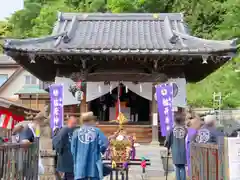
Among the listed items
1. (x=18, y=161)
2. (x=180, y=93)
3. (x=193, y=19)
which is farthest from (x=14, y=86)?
(x=18, y=161)

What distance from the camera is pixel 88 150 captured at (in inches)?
285

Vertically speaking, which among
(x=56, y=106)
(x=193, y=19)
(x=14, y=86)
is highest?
(x=193, y=19)

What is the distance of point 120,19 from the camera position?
54.7 ft

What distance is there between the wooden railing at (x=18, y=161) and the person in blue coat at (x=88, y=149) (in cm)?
84

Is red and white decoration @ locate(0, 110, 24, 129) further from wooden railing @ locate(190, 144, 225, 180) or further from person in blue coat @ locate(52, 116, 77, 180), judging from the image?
wooden railing @ locate(190, 144, 225, 180)

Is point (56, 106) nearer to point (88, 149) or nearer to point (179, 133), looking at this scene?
point (179, 133)

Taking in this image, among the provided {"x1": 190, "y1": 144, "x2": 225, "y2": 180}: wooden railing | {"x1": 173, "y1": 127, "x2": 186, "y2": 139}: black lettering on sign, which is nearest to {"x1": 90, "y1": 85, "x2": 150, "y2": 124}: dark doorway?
{"x1": 173, "y1": 127, "x2": 186, "y2": 139}: black lettering on sign

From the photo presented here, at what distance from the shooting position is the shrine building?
12516 mm

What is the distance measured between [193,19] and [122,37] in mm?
11682

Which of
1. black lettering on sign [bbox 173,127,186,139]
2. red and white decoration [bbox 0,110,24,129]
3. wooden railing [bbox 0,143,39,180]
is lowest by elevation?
wooden railing [bbox 0,143,39,180]

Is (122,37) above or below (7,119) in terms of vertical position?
above

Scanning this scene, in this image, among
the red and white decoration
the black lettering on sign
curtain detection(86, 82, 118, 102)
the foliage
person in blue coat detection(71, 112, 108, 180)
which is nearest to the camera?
person in blue coat detection(71, 112, 108, 180)

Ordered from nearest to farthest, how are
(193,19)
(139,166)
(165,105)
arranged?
(139,166) < (165,105) < (193,19)

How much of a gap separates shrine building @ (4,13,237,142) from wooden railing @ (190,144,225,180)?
537 centimetres
